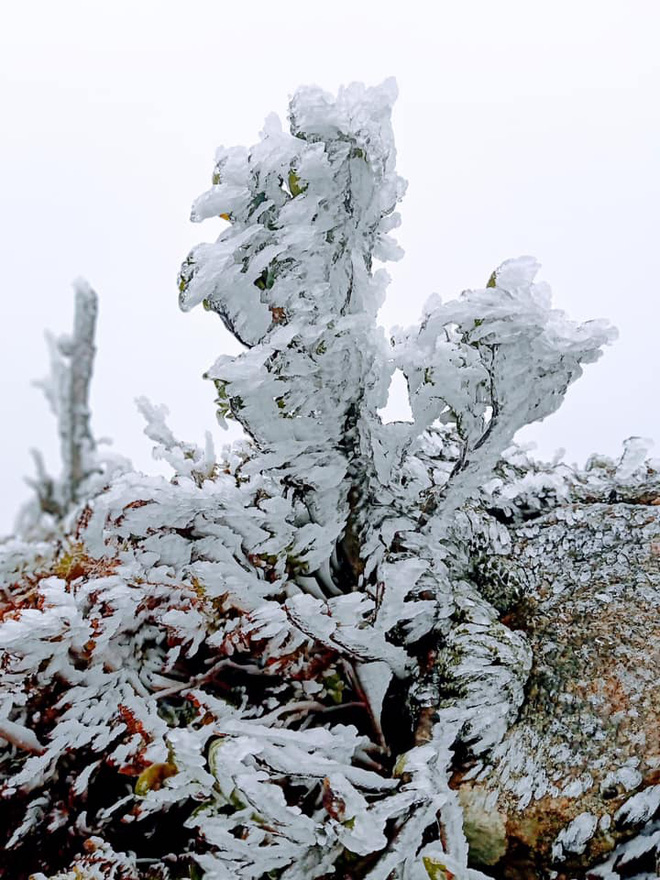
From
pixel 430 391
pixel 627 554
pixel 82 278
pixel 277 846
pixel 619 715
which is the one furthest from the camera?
pixel 82 278

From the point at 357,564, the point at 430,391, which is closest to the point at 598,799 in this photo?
the point at 357,564

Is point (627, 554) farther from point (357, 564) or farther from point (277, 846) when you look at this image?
point (277, 846)

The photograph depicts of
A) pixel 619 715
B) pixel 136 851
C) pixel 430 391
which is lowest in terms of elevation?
pixel 136 851

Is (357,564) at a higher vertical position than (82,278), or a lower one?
lower

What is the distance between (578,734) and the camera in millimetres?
873

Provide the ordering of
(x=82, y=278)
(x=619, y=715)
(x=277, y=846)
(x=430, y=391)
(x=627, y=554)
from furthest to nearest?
(x=82, y=278) < (x=627, y=554) < (x=430, y=391) < (x=619, y=715) < (x=277, y=846)

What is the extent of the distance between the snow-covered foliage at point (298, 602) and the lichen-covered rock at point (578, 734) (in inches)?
1.8

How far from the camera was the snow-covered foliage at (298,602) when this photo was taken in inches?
31.5

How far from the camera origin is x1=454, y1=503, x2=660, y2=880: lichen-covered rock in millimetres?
812

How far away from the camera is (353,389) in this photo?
38.5 inches

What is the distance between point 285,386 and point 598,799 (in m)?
0.68

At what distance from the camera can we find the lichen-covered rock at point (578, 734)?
812 millimetres

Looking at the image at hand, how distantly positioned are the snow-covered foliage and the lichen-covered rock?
0.05 meters

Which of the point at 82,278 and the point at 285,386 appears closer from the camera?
the point at 285,386
